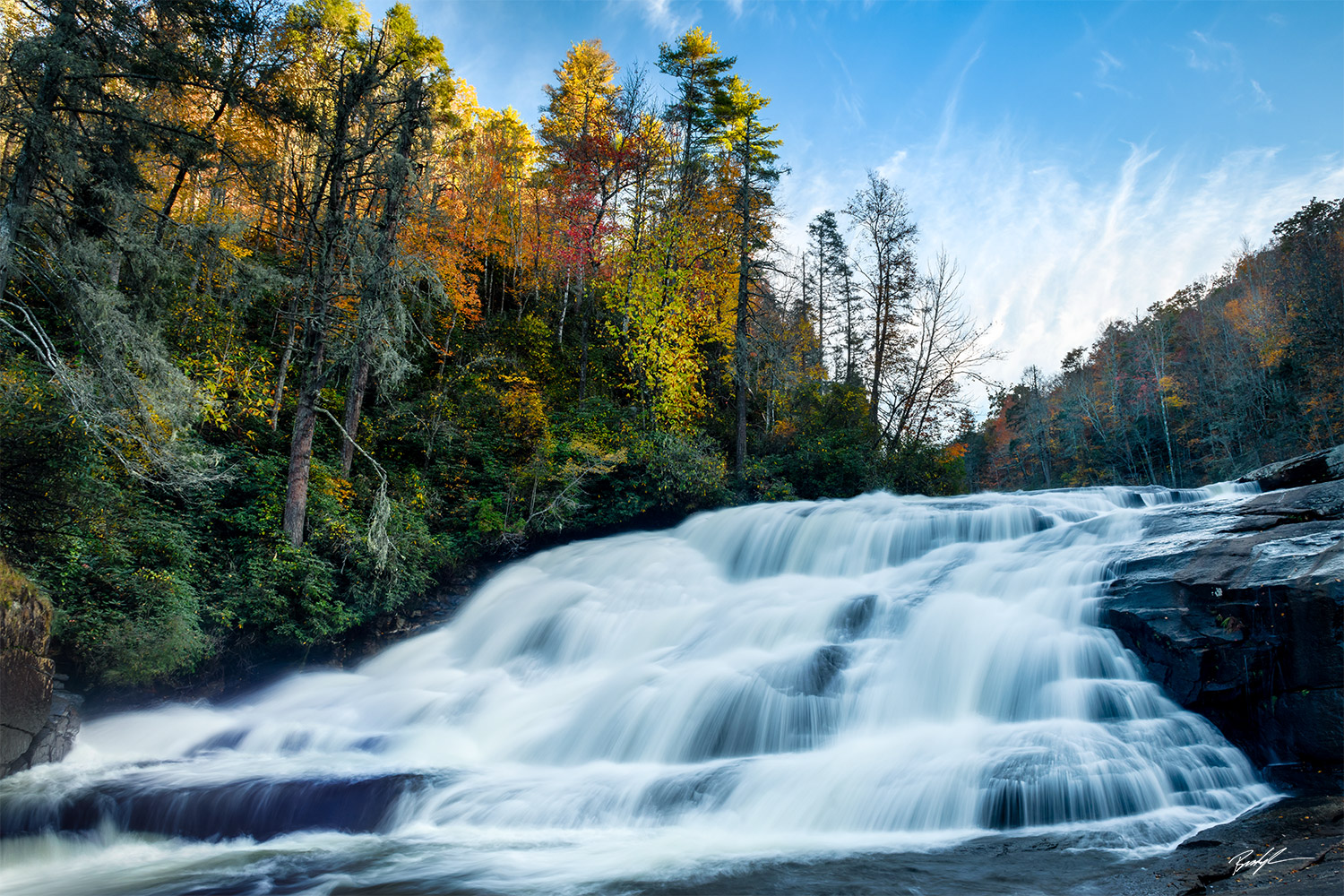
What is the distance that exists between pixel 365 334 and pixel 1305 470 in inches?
595

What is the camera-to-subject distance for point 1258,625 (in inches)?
244

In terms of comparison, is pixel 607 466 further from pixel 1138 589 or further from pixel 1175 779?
pixel 1175 779

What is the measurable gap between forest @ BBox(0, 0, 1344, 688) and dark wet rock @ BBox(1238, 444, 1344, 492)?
8588 millimetres

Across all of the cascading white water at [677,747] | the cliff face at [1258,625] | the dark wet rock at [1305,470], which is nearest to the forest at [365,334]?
the cascading white water at [677,747]

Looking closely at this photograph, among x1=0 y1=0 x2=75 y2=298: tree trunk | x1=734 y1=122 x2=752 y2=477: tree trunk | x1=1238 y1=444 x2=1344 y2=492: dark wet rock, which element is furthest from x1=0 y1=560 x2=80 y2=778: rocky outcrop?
x1=1238 y1=444 x2=1344 y2=492: dark wet rock

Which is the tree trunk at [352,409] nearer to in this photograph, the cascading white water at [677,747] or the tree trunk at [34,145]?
the cascading white water at [677,747]

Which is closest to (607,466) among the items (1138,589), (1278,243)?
(1138,589)

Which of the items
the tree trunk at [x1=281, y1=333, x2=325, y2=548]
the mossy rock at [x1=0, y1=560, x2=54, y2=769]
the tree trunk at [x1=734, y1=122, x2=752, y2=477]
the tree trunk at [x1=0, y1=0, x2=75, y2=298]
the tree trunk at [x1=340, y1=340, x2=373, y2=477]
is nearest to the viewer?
the mossy rock at [x1=0, y1=560, x2=54, y2=769]

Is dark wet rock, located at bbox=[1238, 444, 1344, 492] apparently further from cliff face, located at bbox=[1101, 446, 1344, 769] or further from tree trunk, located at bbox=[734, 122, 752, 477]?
tree trunk, located at bbox=[734, 122, 752, 477]

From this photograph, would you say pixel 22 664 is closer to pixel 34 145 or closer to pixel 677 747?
pixel 34 145

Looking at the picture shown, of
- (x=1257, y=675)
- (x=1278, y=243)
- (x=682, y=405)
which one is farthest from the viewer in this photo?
(x=1278, y=243)

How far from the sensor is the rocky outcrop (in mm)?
6352

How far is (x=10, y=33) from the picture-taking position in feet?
23.1

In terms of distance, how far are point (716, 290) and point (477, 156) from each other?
13550 mm
